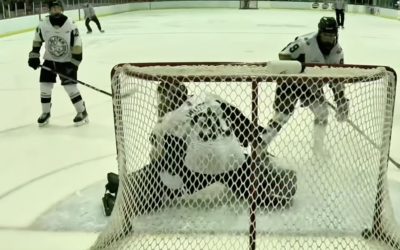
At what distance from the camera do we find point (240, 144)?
2.00 metres


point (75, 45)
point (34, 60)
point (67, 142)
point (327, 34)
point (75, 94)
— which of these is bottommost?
point (67, 142)

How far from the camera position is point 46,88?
12.9 feet

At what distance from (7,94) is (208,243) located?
3719 millimetres

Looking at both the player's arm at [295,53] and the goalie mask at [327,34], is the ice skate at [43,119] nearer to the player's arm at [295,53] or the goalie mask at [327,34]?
the player's arm at [295,53]

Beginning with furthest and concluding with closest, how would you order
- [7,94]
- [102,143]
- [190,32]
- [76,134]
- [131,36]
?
[190,32]
[131,36]
[7,94]
[76,134]
[102,143]

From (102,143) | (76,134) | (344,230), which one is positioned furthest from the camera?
(76,134)

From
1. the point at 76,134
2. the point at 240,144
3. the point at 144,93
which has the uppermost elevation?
the point at 144,93

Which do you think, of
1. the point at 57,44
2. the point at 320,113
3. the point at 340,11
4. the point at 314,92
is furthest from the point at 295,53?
the point at 340,11

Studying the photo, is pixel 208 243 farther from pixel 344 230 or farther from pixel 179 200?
pixel 344 230

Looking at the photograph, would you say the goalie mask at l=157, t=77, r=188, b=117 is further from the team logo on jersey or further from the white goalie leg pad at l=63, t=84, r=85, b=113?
the white goalie leg pad at l=63, t=84, r=85, b=113

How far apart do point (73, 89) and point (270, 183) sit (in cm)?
234

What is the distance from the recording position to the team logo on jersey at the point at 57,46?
372 cm

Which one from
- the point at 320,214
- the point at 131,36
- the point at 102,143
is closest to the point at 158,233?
the point at 320,214

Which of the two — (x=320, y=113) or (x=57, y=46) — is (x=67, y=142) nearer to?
(x=57, y=46)
